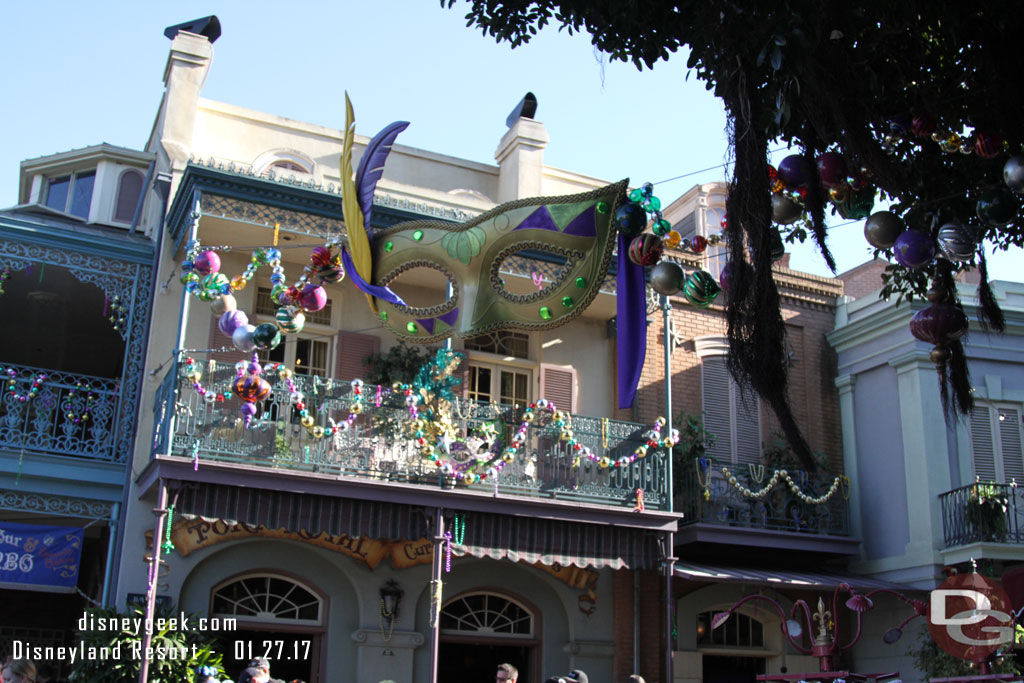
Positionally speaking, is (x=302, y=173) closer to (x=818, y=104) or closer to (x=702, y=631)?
(x=702, y=631)

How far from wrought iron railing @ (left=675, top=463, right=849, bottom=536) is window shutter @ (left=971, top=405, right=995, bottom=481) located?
6.01ft

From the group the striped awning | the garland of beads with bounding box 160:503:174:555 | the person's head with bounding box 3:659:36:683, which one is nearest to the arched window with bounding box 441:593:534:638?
the striped awning

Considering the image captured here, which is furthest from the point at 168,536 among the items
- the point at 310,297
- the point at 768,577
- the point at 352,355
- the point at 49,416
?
the point at 768,577

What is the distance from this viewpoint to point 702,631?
A: 14.7 meters

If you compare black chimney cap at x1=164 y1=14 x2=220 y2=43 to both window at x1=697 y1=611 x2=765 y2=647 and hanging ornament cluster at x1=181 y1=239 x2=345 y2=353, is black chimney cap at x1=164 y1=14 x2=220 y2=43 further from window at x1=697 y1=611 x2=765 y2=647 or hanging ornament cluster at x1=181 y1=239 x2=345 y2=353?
window at x1=697 y1=611 x2=765 y2=647

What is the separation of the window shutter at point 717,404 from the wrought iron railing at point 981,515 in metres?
3.03

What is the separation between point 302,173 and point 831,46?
9995mm

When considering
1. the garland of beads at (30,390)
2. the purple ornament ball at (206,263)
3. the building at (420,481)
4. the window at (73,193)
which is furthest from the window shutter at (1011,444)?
the window at (73,193)

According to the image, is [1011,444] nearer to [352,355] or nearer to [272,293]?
[352,355]

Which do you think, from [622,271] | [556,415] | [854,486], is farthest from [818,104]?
[854,486]

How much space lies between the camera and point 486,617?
1386 cm

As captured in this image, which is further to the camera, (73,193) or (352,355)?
(73,193)

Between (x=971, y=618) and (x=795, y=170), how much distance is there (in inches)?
227

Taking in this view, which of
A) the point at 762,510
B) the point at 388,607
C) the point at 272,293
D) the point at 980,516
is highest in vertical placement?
the point at 272,293
